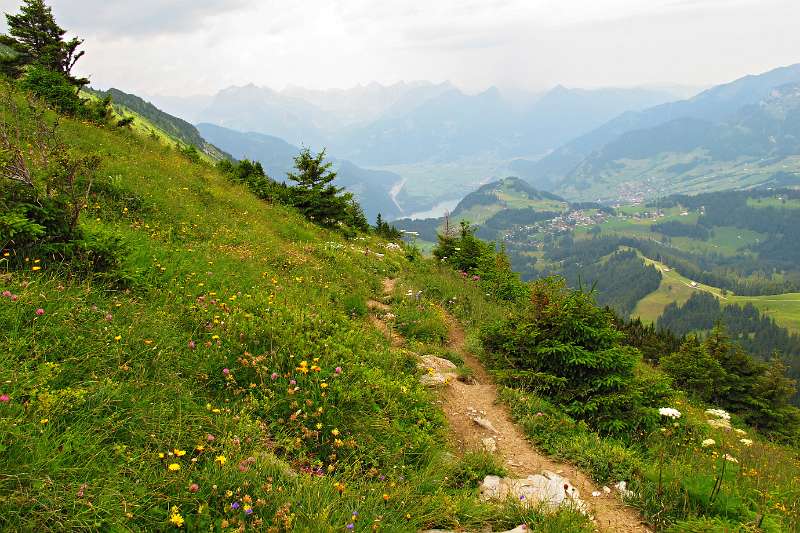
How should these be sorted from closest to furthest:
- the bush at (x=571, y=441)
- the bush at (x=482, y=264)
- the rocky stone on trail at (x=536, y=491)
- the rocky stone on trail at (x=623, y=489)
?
the rocky stone on trail at (x=536, y=491) → the rocky stone on trail at (x=623, y=489) → the bush at (x=571, y=441) → the bush at (x=482, y=264)

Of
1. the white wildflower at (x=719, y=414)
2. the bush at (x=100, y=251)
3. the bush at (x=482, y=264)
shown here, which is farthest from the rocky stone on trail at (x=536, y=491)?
the bush at (x=482, y=264)

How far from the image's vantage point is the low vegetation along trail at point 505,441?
16.5 ft

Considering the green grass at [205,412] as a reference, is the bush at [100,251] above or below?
above

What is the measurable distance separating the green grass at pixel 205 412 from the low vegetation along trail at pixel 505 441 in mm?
673

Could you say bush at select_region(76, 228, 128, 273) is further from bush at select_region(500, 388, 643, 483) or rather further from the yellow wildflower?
bush at select_region(500, 388, 643, 483)

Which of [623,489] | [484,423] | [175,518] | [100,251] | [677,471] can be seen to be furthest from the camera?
[484,423]

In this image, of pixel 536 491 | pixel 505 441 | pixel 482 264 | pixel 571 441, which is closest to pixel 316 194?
pixel 482 264

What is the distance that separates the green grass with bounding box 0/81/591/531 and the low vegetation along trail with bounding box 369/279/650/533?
67 cm

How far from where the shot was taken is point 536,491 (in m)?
5.40

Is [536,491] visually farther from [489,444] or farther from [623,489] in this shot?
[489,444]

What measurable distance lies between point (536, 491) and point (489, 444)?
4.14ft

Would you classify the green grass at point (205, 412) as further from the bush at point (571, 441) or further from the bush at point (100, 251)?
the bush at point (571, 441)

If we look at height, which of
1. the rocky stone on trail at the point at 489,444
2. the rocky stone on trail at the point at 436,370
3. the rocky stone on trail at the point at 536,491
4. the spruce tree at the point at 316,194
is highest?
the spruce tree at the point at 316,194

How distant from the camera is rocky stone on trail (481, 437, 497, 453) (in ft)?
21.1
